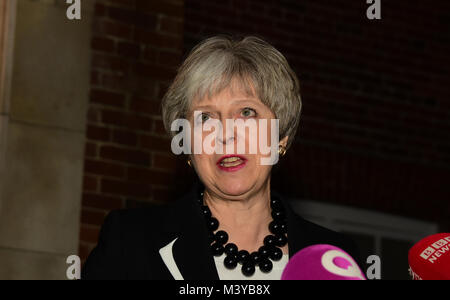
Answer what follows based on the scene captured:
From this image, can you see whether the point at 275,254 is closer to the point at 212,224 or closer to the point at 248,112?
the point at 212,224

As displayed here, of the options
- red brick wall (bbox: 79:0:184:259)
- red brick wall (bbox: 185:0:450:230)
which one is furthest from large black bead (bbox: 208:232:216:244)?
red brick wall (bbox: 185:0:450:230)

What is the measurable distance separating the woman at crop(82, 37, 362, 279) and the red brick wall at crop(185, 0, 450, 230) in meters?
4.19

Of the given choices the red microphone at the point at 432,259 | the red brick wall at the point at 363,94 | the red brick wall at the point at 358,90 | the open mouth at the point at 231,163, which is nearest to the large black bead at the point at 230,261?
the open mouth at the point at 231,163

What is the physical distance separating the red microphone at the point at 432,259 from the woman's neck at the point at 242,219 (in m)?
0.68

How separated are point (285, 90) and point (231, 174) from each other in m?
0.39

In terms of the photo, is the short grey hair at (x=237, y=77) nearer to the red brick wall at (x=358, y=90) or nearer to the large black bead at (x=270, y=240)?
the large black bead at (x=270, y=240)

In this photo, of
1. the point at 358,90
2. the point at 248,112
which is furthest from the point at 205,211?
the point at 358,90

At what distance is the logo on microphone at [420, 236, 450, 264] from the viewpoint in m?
2.68

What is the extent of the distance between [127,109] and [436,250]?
3898 mm

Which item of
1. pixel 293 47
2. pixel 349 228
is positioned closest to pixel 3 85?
pixel 293 47

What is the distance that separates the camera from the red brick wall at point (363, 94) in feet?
25.4

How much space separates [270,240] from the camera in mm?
3291
